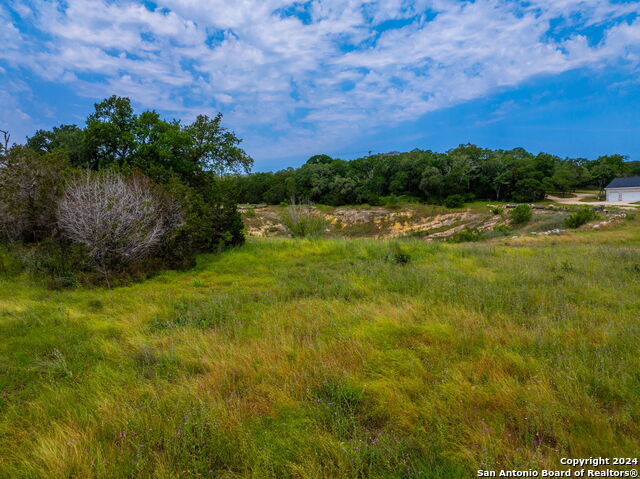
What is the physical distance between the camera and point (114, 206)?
9766 mm

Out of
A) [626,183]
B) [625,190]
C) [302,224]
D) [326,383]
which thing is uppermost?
[626,183]

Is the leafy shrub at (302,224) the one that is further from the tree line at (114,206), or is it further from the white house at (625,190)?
the white house at (625,190)

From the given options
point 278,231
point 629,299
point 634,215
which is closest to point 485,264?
point 629,299

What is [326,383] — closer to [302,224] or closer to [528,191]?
[302,224]

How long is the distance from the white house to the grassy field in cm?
5630

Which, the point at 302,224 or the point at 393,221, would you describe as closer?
the point at 302,224

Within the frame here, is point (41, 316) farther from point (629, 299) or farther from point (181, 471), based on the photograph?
point (629, 299)

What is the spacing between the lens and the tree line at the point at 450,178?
54.7m

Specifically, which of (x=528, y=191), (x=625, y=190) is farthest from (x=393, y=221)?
(x=625, y=190)

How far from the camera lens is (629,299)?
19.7ft

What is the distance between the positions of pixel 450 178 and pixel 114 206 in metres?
59.0

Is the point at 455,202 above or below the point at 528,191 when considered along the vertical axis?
below

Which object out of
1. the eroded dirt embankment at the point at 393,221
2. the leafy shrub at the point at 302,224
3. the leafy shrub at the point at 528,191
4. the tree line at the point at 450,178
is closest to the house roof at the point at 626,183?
the tree line at the point at 450,178

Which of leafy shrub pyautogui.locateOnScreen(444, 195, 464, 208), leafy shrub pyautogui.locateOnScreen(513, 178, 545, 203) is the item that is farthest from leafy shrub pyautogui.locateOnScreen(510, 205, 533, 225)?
leafy shrub pyautogui.locateOnScreen(513, 178, 545, 203)
